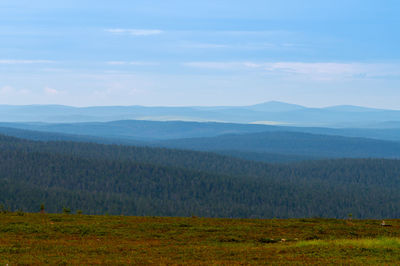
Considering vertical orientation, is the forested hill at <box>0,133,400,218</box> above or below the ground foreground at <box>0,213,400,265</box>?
below

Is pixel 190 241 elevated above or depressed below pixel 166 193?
above

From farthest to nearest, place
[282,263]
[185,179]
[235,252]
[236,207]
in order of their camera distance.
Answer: [185,179]
[236,207]
[235,252]
[282,263]

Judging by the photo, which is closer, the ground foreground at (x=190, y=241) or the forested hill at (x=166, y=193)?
the ground foreground at (x=190, y=241)

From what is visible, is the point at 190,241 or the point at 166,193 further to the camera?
the point at 166,193

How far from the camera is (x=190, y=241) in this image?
31.4 metres

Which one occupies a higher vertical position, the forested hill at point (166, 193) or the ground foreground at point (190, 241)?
the ground foreground at point (190, 241)

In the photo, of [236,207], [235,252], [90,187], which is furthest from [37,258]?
[90,187]

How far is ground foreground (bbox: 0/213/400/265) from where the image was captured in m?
24.6

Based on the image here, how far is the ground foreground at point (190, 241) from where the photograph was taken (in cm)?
2462

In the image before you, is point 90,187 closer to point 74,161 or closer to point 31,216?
point 74,161

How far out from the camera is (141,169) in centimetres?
19725

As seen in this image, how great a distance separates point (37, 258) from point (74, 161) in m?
179

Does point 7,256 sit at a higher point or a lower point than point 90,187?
higher

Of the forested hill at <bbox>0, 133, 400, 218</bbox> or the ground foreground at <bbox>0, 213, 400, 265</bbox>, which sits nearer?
the ground foreground at <bbox>0, 213, 400, 265</bbox>
